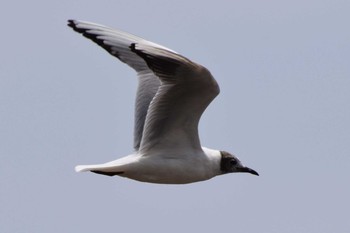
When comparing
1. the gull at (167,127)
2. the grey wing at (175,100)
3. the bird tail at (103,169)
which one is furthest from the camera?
the bird tail at (103,169)

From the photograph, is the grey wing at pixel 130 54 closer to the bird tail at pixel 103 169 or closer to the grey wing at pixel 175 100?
the grey wing at pixel 175 100

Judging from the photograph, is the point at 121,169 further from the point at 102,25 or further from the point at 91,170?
the point at 102,25

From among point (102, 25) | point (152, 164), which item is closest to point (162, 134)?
point (152, 164)

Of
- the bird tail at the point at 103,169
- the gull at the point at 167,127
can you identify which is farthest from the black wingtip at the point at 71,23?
the bird tail at the point at 103,169

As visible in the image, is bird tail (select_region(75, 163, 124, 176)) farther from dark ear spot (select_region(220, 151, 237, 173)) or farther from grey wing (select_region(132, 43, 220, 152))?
dark ear spot (select_region(220, 151, 237, 173))

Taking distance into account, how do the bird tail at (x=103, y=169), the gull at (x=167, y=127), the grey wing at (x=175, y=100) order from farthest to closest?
the bird tail at (x=103, y=169) < the gull at (x=167, y=127) < the grey wing at (x=175, y=100)

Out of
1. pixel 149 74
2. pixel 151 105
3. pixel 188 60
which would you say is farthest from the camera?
pixel 149 74

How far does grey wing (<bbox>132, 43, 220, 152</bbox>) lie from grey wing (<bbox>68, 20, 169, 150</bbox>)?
0.74 ft

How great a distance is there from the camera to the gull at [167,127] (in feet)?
38.5

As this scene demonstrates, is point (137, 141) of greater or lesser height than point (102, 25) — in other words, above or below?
below

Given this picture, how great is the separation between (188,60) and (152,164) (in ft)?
4.29

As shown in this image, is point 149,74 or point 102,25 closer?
point 102,25

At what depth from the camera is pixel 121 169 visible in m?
12.1

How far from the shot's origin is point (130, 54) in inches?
513
